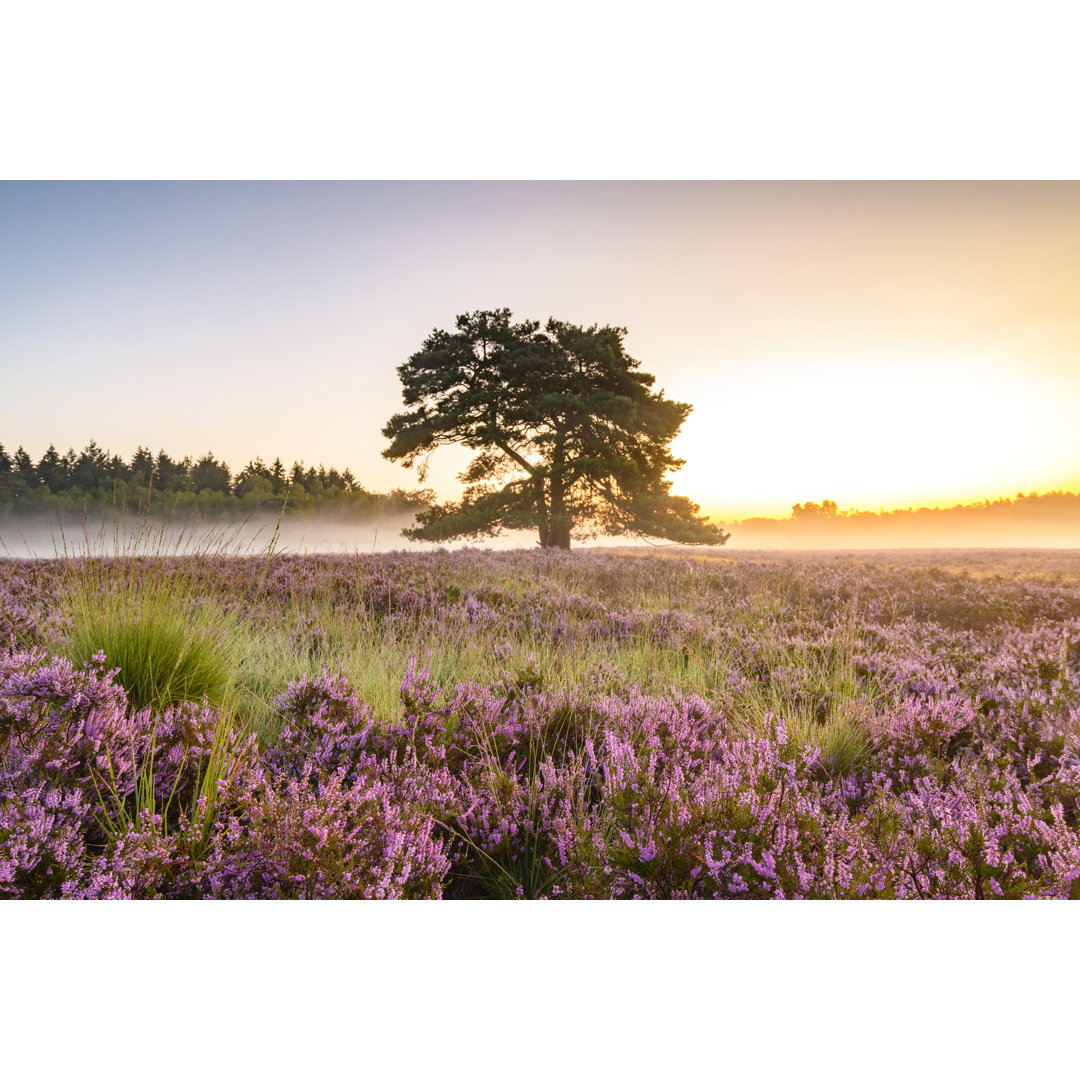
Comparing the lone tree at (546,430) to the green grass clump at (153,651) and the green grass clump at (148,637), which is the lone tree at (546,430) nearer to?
the green grass clump at (148,637)

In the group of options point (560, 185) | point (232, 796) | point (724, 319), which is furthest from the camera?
point (724, 319)

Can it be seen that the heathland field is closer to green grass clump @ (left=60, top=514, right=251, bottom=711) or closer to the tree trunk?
green grass clump @ (left=60, top=514, right=251, bottom=711)

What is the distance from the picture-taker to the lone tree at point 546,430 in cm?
1041

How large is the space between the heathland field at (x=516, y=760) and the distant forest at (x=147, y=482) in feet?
4.06

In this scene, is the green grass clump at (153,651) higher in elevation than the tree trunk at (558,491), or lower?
lower

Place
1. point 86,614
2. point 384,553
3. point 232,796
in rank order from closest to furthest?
point 232,796 → point 86,614 → point 384,553

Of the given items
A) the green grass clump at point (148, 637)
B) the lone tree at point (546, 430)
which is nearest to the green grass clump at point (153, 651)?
the green grass clump at point (148, 637)

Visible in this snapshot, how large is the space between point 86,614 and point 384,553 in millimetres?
6892

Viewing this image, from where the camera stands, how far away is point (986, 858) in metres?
1.75

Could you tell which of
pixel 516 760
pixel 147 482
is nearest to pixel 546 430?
pixel 147 482

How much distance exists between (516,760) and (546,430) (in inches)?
348

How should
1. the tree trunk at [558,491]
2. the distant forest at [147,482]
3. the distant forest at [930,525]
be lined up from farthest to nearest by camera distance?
the tree trunk at [558,491], the distant forest at [930,525], the distant forest at [147,482]
